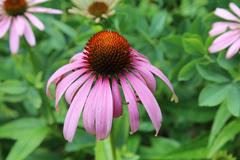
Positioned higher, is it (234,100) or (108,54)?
(108,54)

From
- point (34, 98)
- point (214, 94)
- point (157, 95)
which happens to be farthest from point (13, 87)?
point (214, 94)

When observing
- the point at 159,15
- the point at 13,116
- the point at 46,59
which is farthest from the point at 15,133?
the point at 159,15

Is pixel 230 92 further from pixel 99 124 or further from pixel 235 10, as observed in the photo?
pixel 99 124

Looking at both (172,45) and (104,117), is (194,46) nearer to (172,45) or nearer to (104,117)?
(172,45)

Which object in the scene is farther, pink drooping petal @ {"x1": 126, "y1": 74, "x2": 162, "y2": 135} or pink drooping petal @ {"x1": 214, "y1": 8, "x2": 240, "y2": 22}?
pink drooping petal @ {"x1": 214, "y1": 8, "x2": 240, "y2": 22}

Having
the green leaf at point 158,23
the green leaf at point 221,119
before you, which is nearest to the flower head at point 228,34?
the green leaf at point 221,119

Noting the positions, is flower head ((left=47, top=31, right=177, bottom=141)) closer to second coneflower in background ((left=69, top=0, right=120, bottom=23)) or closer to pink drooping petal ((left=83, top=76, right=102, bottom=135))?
pink drooping petal ((left=83, top=76, right=102, bottom=135))

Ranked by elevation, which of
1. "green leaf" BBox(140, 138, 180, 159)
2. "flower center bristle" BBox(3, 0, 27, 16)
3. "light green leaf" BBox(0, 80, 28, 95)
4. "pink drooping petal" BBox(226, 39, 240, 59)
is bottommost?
"green leaf" BBox(140, 138, 180, 159)

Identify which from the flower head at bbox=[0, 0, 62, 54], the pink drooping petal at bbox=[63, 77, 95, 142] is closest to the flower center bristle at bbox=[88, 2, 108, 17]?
the flower head at bbox=[0, 0, 62, 54]
